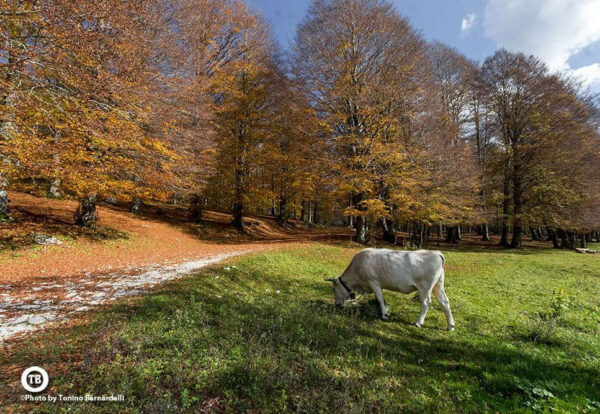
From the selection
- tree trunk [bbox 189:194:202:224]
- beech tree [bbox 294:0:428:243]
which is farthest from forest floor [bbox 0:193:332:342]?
beech tree [bbox 294:0:428:243]

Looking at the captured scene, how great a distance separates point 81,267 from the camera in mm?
9992

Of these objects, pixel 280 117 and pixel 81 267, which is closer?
pixel 81 267

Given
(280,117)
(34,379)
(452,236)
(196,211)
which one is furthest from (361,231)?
(34,379)

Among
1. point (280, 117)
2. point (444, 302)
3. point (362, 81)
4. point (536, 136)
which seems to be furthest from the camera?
point (536, 136)

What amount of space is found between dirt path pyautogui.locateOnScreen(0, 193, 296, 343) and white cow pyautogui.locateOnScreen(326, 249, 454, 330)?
6.09 meters

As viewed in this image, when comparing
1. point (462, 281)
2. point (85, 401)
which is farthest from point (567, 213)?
point (85, 401)

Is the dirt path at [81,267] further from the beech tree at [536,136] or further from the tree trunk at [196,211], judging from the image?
the beech tree at [536,136]

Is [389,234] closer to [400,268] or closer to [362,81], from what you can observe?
[362,81]

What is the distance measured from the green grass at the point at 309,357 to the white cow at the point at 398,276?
482 millimetres

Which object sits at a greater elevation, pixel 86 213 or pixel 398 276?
pixel 86 213

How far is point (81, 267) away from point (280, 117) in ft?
52.4

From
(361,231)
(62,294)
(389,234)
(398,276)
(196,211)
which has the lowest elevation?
(62,294)

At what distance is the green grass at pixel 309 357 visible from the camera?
3.35 metres

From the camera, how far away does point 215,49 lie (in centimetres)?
2161
